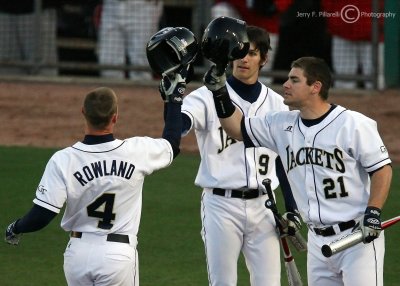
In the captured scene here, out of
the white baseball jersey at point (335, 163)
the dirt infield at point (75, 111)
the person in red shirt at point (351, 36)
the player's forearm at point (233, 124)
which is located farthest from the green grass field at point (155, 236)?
the person in red shirt at point (351, 36)

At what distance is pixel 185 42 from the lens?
235 inches

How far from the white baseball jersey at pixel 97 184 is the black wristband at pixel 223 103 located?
62 cm

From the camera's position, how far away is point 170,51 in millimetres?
5977

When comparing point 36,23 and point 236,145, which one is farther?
point 36,23

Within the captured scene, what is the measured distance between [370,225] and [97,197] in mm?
1381

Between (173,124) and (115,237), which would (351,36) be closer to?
(173,124)

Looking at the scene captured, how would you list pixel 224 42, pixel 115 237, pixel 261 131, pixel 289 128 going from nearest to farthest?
pixel 115 237, pixel 224 42, pixel 289 128, pixel 261 131

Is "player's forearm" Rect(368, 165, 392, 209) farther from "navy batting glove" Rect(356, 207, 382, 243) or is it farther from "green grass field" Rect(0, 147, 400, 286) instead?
"green grass field" Rect(0, 147, 400, 286)

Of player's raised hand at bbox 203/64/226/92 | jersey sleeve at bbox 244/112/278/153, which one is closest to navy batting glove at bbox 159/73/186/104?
player's raised hand at bbox 203/64/226/92

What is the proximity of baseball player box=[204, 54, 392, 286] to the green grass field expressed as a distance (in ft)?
6.87

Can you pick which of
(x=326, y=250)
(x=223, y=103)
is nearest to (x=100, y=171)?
(x=223, y=103)

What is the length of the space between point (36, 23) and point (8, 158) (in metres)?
3.55

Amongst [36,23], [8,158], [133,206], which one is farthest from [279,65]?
[133,206]

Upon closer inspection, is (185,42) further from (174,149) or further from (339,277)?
(339,277)
